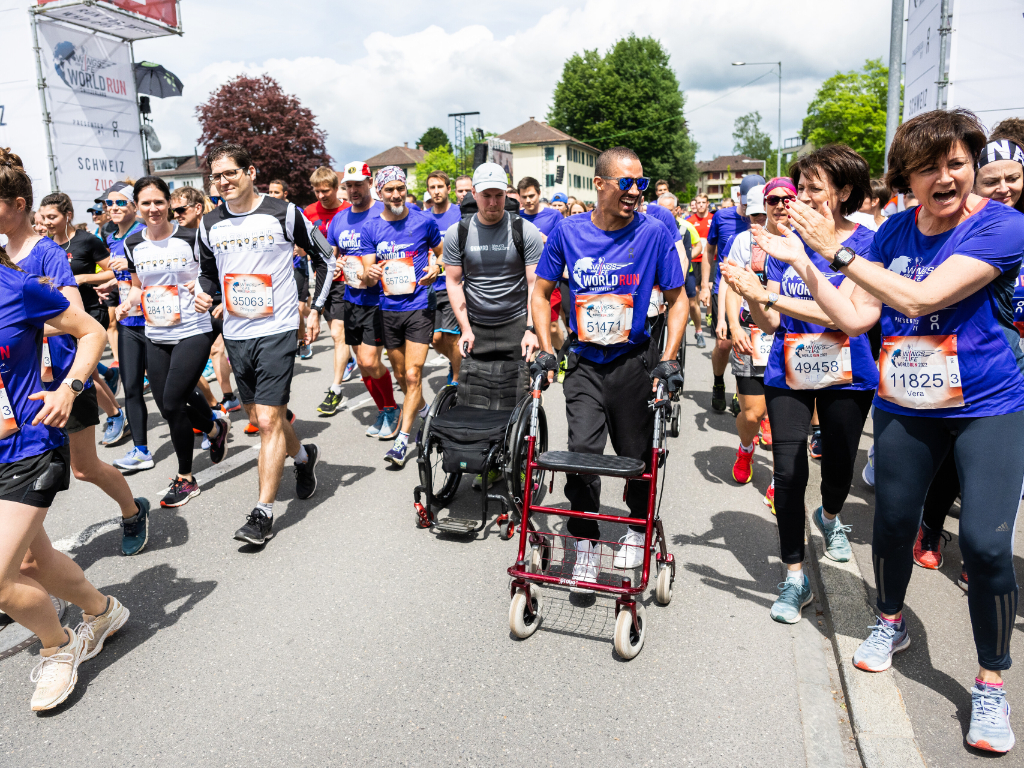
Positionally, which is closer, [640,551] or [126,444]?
[640,551]

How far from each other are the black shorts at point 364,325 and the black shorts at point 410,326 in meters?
0.12

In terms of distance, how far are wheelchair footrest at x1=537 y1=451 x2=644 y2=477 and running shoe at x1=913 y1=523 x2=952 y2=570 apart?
6.00 feet

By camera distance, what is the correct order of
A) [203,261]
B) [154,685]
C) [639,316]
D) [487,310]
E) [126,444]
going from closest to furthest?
[154,685] → [639,316] → [203,261] → [487,310] → [126,444]

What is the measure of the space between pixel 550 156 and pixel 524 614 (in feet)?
243

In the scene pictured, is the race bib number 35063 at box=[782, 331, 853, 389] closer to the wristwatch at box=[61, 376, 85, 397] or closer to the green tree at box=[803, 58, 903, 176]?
the wristwatch at box=[61, 376, 85, 397]

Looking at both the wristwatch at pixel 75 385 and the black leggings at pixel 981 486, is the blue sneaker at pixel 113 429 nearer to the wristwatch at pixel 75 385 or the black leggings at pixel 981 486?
the wristwatch at pixel 75 385

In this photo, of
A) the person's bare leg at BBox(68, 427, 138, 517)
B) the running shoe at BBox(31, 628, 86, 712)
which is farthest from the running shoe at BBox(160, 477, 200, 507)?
the running shoe at BBox(31, 628, 86, 712)

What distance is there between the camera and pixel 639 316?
11.9 feet

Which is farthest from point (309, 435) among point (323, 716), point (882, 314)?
point (882, 314)

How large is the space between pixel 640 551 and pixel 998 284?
1.98 meters

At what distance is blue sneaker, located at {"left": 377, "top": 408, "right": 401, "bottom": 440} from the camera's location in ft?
22.0

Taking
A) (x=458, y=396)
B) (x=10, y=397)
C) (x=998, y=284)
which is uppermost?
(x=998, y=284)

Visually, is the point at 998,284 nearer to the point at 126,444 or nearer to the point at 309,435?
the point at 309,435

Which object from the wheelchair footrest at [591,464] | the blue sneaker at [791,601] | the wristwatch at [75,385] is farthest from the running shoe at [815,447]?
the wristwatch at [75,385]
